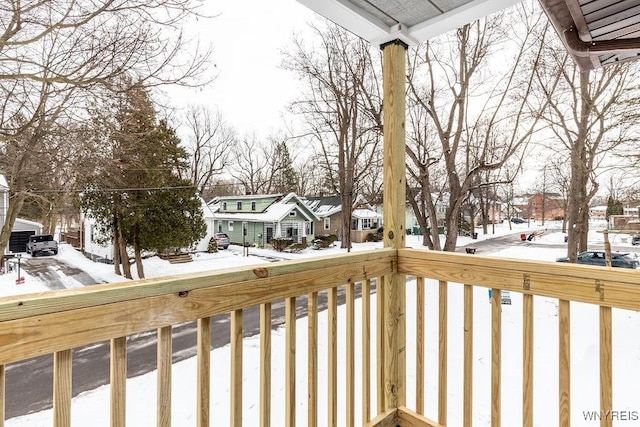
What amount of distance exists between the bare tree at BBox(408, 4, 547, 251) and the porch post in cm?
102

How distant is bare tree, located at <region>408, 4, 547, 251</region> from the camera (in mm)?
3080

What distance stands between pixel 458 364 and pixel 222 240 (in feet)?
8.86

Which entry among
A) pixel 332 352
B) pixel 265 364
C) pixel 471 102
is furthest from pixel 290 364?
pixel 471 102

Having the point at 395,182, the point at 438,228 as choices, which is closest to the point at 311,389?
the point at 395,182

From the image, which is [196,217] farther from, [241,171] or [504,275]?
[504,275]

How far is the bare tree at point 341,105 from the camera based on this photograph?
7.36 feet

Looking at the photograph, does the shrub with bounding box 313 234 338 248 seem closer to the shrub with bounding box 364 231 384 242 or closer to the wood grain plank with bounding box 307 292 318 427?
the shrub with bounding box 364 231 384 242

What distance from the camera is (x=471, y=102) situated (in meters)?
3.71

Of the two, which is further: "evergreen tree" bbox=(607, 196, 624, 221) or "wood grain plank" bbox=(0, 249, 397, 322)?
"evergreen tree" bbox=(607, 196, 624, 221)

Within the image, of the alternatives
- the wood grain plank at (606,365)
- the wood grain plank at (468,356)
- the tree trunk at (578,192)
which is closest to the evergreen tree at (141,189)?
the wood grain plank at (468,356)


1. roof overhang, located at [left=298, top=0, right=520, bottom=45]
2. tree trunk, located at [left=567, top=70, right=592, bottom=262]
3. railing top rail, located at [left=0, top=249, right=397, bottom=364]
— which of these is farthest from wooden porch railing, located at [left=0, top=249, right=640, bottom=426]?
roof overhang, located at [left=298, top=0, right=520, bottom=45]

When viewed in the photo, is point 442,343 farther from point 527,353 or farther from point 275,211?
point 275,211

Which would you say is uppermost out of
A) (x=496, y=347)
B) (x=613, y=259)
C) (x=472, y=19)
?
(x=472, y=19)

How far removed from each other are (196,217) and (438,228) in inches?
81.2
